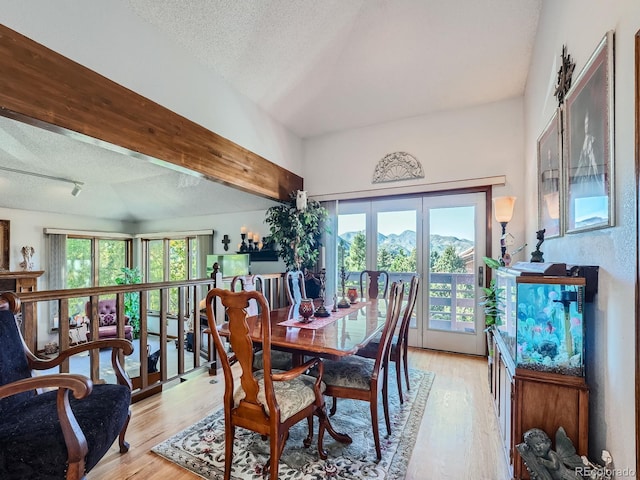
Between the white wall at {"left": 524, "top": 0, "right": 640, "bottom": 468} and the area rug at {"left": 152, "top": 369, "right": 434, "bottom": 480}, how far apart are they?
107 centimetres

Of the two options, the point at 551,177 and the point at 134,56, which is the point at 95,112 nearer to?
the point at 134,56

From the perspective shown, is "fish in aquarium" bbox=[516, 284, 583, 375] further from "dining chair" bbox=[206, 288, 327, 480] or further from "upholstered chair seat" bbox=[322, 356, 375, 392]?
"dining chair" bbox=[206, 288, 327, 480]

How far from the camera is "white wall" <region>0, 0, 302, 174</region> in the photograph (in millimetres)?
1873

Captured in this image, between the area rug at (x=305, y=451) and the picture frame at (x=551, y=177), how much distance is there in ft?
6.08

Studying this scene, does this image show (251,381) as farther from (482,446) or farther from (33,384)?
(482,446)

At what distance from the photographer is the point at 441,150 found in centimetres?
396

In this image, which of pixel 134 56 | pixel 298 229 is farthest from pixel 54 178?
pixel 298 229

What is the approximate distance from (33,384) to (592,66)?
3.09m

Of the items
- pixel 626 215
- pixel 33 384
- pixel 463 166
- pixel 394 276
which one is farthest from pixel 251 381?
pixel 463 166

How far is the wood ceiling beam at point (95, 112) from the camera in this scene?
1.74 meters

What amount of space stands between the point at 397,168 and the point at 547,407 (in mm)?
3318

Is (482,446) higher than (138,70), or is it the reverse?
(138,70)

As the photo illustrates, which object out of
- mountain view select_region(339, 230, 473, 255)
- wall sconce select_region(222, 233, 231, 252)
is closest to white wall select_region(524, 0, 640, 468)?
mountain view select_region(339, 230, 473, 255)

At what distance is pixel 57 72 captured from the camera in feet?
6.31
